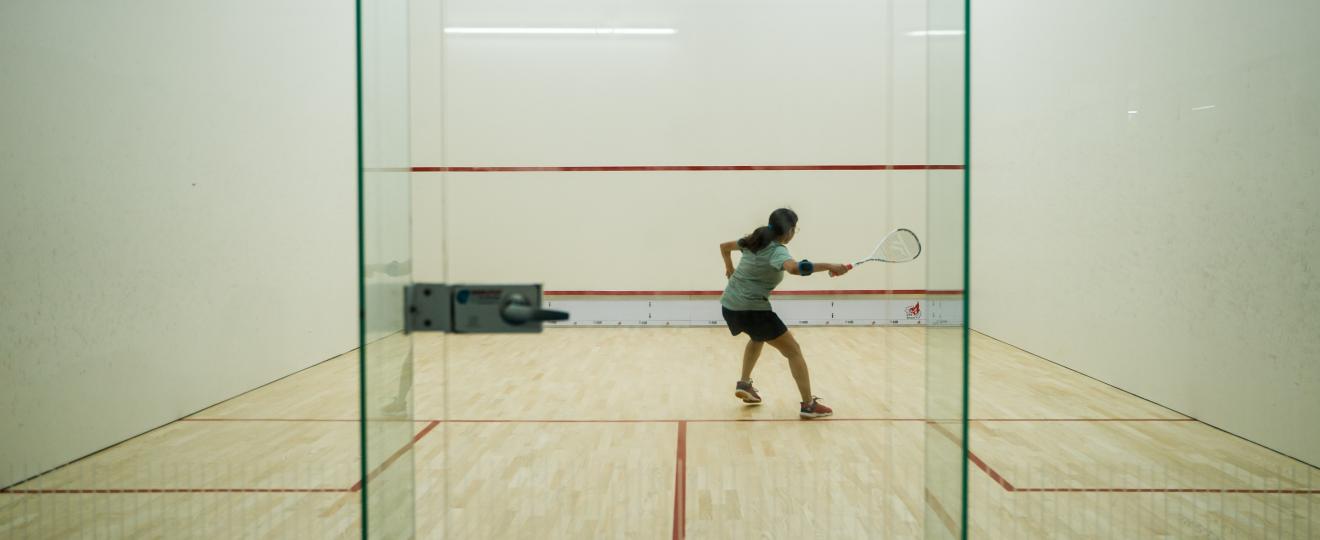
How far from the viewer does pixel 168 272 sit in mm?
2775

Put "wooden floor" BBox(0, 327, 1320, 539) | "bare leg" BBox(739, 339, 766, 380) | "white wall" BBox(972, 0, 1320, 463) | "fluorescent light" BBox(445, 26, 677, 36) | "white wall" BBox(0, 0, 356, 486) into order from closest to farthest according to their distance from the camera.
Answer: "wooden floor" BBox(0, 327, 1320, 539) < "white wall" BBox(0, 0, 356, 486) < "white wall" BBox(972, 0, 1320, 463) < "bare leg" BBox(739, 339, 766, 380) < "fluorescent light" BBox(445, 26, 677, 36)

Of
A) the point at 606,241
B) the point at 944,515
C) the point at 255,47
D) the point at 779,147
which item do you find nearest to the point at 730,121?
the point at 779,147

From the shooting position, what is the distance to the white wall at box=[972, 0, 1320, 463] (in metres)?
2.28

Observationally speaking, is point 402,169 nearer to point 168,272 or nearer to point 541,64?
point 168,272

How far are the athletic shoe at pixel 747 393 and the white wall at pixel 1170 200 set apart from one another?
63.1 inches

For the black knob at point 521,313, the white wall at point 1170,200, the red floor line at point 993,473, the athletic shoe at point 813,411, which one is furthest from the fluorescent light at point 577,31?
the black knob at point 521,313

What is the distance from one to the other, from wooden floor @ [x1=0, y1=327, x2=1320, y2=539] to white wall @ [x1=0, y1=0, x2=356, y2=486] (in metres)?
0.20

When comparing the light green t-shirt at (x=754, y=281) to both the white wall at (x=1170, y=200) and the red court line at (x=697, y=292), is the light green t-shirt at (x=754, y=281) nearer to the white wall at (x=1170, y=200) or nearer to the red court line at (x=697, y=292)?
the white wall at (x=1170, y=200)

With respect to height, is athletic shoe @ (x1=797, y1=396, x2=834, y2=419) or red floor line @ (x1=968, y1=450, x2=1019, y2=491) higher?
athletic shoe @ (x1=797, y1=396, x2=834, y2=419)

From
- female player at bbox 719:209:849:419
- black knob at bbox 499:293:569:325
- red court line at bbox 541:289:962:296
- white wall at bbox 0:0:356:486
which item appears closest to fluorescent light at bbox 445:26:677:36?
white wall at bbox 0:0:356:486

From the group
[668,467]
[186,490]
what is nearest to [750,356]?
[668,467]

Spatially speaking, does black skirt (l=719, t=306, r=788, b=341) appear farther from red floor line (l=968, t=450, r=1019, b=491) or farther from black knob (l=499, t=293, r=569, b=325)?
black knob (l=499, t=293, r=569, b=325)

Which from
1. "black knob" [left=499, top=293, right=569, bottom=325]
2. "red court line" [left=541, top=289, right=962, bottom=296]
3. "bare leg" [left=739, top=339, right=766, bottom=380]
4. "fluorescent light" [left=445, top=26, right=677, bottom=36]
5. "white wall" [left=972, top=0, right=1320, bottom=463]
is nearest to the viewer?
"black knob" [left=499, top=293, right=569, bottom=325]

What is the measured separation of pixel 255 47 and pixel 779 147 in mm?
3280
